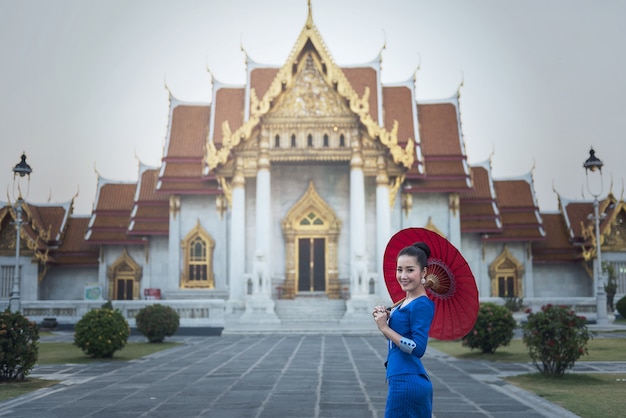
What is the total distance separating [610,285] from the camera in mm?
32281

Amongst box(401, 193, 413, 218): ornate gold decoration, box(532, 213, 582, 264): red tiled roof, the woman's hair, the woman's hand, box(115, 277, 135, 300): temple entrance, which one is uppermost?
box(401, 193, 413, 218): ornate gold decoration

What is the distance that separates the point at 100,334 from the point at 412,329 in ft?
40.9

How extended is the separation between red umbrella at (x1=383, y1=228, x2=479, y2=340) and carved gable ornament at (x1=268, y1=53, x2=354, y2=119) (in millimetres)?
24076

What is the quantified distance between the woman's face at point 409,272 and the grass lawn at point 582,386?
Result: 4774 millimetres

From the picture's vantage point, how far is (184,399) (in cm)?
974

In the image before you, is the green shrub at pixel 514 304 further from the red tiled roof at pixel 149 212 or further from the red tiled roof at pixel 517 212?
the red tiled roof at pixel 149 212

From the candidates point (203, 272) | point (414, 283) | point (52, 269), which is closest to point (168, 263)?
point (203, 272)

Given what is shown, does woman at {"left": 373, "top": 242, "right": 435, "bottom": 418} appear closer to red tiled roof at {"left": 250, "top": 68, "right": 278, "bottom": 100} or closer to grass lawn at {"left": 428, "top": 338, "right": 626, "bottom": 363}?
grass lawn at {"left": 428, "top": 338, "right": 626, "bottom": 363}

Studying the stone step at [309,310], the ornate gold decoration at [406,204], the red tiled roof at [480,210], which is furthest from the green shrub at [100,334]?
the red tiled roof at [480,210]

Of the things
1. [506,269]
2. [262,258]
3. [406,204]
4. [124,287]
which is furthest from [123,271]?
[506,269]

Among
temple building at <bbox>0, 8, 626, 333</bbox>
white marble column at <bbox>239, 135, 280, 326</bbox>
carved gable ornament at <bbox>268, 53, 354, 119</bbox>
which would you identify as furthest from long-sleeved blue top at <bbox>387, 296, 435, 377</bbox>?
carved gable ornament at <bbox>268, 53, 354, 119</bbox>

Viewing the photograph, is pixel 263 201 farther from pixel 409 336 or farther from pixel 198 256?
pixel 409 336

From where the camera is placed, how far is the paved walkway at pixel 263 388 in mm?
8781

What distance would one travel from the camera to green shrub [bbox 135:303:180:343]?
2056 cm
